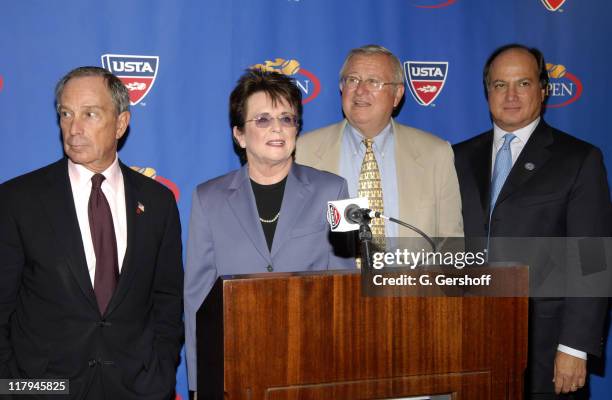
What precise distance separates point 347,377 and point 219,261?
3.13ft

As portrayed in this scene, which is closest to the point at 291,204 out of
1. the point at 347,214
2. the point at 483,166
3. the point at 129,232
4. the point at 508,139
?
the point at 129,232

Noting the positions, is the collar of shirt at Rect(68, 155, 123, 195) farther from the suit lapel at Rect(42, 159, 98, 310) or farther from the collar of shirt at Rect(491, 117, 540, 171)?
the collar of shirt at Rect(491, 117, 540, 171)

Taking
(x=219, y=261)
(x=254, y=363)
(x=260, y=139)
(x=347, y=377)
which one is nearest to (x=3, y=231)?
(x=219, y=261)

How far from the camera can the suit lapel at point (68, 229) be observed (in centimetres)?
250

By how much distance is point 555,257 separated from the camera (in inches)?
125

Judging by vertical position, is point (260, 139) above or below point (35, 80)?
below

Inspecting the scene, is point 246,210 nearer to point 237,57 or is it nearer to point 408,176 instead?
point 408,176

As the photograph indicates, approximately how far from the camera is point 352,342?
183cm

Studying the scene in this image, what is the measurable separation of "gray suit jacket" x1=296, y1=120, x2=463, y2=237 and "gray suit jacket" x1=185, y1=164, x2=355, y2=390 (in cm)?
58

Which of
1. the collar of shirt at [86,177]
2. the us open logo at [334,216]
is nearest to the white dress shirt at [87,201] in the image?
the collar of shirt at [86,177]

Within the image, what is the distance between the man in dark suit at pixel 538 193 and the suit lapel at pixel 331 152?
27.5 inches

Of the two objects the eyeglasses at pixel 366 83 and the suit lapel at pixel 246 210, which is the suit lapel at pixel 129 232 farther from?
the eyeglasses at pixel 366 83

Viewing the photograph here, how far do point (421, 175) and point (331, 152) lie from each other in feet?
1.57

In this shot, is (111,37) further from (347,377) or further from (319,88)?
(347,377)
